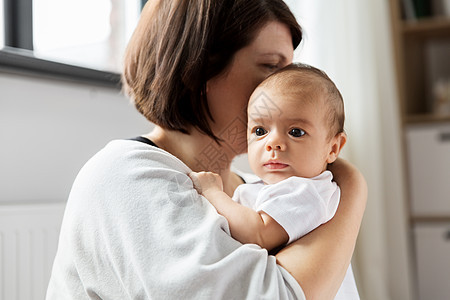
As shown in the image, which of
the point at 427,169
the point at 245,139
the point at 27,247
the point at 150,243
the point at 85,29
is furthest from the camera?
the point at 427,169

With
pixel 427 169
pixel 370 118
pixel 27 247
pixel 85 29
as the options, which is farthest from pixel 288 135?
pixel 427 169

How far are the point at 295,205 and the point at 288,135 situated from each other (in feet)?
0.45

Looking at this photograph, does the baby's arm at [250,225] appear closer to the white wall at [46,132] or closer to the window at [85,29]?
the white wall at [46,132]

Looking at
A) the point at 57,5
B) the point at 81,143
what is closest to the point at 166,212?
the point at 81,143

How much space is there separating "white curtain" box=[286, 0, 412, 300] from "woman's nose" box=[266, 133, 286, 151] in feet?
4.48

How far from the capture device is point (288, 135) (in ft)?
3.09

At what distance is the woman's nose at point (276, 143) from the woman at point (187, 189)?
150 mm

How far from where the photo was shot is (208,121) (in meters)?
1.07

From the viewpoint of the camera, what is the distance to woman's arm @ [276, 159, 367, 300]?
0.80m

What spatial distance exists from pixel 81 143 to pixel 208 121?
75 centimetres

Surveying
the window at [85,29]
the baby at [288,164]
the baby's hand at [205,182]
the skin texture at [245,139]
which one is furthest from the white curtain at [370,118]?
the baby's hand at [205,182]

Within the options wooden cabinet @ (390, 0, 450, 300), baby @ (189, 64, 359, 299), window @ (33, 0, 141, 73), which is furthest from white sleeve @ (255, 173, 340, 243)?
wooden cabinet @ (390, 0, 450, 300)

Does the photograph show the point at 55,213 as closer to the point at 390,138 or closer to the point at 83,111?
the point at 83,111

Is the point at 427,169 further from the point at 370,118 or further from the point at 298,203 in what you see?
the point at 298,203
